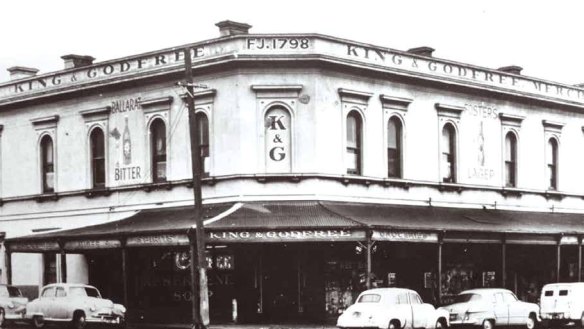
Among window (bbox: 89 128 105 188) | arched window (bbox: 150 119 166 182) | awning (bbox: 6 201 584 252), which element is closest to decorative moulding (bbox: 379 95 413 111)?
awning (bbox: 6 201 584 252)

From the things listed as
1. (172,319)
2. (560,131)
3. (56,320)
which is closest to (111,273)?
(172,319)

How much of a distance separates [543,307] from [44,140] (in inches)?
730

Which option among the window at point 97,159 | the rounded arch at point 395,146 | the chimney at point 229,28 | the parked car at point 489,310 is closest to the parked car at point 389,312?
the parked car at point 489,310

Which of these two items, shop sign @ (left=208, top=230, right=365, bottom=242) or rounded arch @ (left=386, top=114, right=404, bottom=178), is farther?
rounded arch @ (left=386, top=114, right=404, bottom=178)

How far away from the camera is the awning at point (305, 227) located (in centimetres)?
2903

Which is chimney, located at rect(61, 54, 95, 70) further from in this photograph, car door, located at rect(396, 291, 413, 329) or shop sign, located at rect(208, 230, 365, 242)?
car door, located at rect(396, 291, 413, 329)

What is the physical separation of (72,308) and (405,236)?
9509 mm

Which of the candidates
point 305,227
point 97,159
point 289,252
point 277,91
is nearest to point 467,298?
point 305,227

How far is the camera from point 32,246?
33656 mm

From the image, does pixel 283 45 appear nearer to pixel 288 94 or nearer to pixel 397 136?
pixel 288 94

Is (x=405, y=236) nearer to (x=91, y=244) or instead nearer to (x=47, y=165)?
(x=91, y=244)

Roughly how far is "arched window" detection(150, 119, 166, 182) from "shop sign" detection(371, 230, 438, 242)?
8859 millimetres

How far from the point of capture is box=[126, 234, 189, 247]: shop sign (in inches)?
1160

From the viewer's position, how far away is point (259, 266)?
1275 inches
